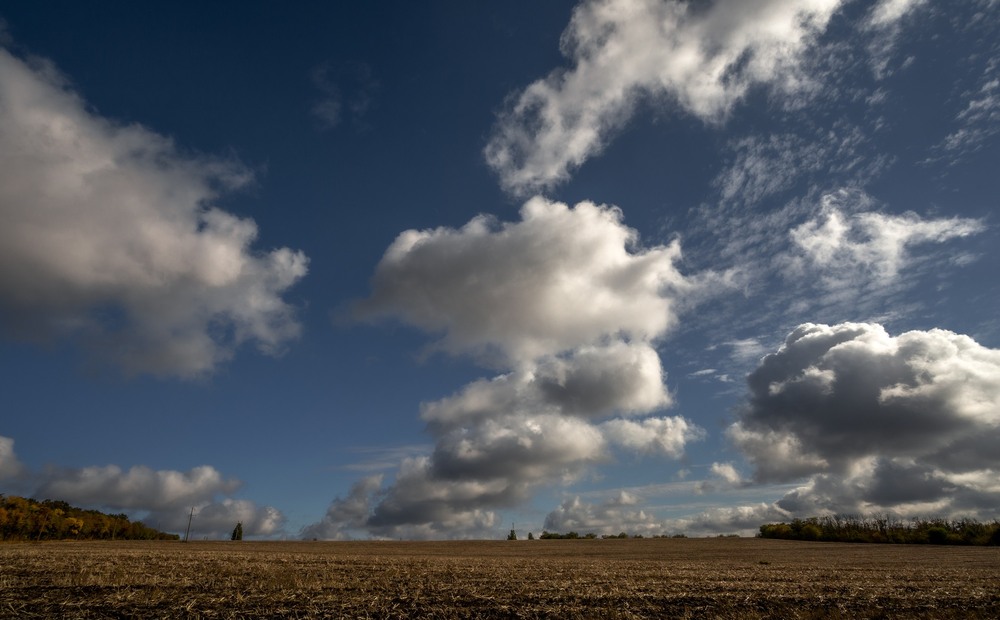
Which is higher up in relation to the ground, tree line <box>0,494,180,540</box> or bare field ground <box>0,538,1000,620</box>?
bare field ground <box>0,538,1000,620</box>

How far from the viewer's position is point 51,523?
123 meters

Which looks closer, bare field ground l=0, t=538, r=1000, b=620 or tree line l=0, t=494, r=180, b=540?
bare field ground l=0, t=538, r=1000, b=620

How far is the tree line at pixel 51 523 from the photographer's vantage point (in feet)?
370

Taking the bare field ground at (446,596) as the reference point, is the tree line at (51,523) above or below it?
below

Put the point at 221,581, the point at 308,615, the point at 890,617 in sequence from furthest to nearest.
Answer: the point at 221,581
the point at 890,617
the point at 308,615

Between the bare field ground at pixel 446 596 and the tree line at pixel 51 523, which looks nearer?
the bare field ground at pixel 446 596

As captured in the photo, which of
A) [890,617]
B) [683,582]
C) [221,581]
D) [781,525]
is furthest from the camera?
[781,525]

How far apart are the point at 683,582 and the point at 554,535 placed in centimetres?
15974

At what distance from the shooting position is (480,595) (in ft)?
74.7

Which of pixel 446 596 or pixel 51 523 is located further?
pixel 51 523

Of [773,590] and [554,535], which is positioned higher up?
[773,590]

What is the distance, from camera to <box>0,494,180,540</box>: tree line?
11288cm

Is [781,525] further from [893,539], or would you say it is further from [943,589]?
[943,589]

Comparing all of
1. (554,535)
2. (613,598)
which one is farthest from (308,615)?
(554,535)
